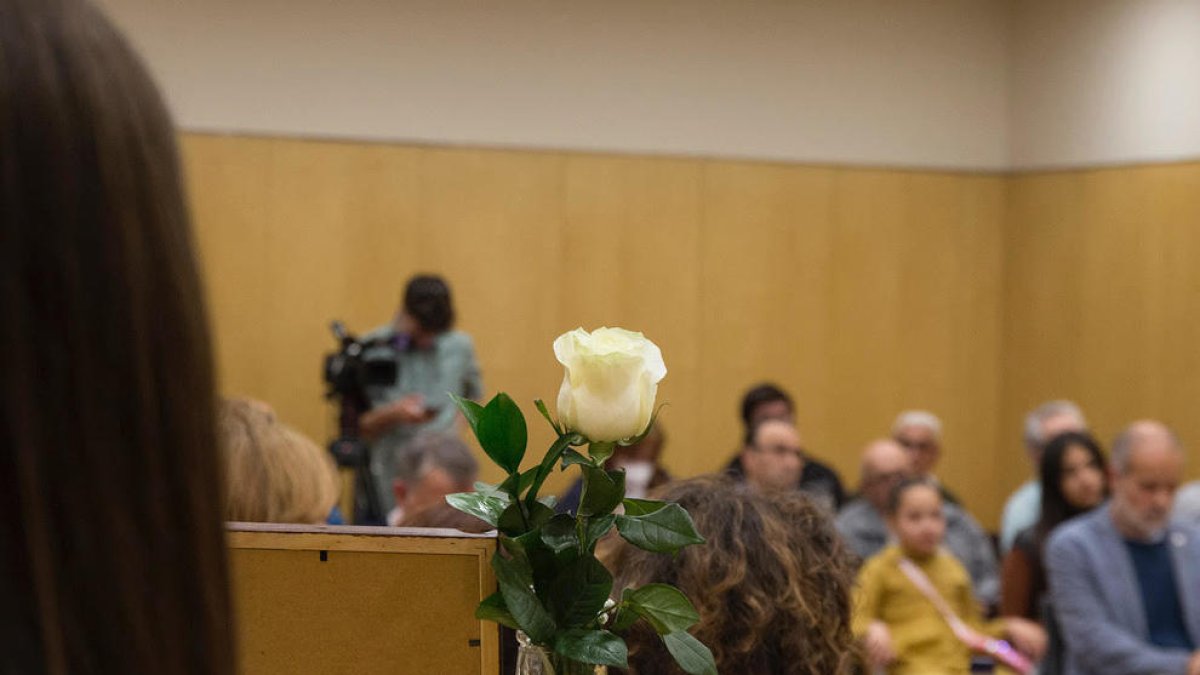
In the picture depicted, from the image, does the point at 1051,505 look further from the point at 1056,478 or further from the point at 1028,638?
the point at 1028,638

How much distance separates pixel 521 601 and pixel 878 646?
3.16 meters

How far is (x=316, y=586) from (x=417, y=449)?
2.87 meters

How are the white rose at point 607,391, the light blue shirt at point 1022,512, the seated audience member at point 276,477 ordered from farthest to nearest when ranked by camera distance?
the light blue shirt at point 1022,512 → the seated audience member at point 276,477 → the white rose at point 607,391

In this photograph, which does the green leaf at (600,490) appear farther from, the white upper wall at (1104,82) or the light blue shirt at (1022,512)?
the white upper wall at (1104,82)

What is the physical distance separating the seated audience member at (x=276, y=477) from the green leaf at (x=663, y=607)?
1.28m

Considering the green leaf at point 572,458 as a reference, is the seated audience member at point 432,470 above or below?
below

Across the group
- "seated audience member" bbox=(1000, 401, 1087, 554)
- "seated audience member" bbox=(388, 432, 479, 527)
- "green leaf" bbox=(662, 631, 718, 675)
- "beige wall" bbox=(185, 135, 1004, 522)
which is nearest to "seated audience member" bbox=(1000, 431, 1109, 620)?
"seated audience member" bbox=(1000, 401, 1087, 554)

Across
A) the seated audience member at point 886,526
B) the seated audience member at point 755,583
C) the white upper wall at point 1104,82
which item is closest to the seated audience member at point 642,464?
the seated audience member at point 886,526

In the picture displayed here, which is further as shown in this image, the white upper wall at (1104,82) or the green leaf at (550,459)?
the white upper wall at (1104,82)

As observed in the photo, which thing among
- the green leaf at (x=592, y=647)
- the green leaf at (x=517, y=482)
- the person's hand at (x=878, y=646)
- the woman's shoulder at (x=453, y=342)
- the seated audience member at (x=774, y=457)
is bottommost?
the person's hand at (x=878, y=646)

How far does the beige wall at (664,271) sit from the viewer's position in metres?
7.20

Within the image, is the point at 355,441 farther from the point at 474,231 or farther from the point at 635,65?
the point at 635,65

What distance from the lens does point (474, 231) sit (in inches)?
296

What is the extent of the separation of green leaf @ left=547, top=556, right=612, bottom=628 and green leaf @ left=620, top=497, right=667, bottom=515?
5 cm
